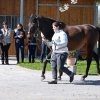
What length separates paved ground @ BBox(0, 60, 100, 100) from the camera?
845cm

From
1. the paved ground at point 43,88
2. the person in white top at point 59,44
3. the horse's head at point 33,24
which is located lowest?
the paved ground at point 43,88

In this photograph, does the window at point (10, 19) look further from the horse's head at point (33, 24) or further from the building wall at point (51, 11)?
the horse's head at point (33, 24)

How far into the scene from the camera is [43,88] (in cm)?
966

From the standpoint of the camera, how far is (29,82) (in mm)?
10766

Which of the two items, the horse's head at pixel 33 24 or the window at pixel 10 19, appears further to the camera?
the window at pixel 10 19

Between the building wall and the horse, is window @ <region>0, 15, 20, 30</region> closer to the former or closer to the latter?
the building wall

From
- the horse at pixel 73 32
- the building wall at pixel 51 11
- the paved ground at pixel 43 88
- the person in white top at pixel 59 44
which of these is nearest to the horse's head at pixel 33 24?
the horse at pixel 73 32

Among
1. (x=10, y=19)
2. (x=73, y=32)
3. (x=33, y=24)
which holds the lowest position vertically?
(x=10, y=19)

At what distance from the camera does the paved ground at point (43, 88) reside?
8445mm

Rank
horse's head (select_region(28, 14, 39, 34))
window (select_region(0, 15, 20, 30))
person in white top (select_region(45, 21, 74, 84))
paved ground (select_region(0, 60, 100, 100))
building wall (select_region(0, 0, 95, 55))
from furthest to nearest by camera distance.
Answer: window (select_region(0, 15, 20, 30)) → building wall (select_region(0, 0, 95, 55)) → horse's head (select_region(28, 14, 39, 34)) → person in white top (select_region(45, 21, 74, 84)) → paved ground (select_region(0, 60, 100, 100))

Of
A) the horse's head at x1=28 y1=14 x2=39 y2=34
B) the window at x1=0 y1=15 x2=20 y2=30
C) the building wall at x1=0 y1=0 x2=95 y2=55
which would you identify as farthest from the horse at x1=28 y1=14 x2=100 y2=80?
the window at x1=0 y1=15 x2=20 y2=30

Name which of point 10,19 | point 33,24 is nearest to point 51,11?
point 10,19

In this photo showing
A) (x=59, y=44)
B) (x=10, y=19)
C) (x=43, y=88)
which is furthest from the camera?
(x=10, y=19)

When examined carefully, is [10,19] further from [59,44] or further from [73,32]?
[59,44]
